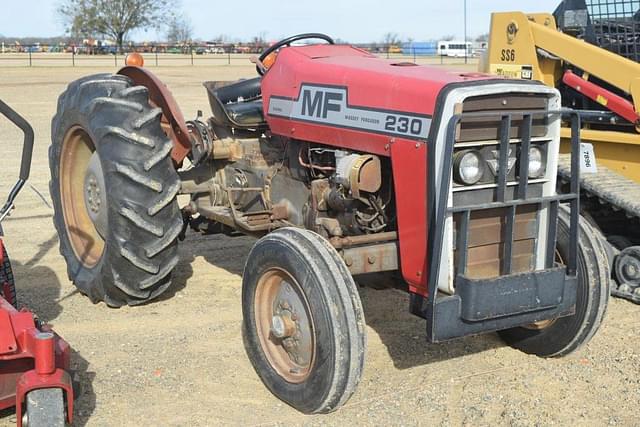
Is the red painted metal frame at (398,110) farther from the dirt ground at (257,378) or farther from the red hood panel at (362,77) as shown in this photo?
the dirt ground at (257,378)

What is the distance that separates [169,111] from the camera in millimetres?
5828

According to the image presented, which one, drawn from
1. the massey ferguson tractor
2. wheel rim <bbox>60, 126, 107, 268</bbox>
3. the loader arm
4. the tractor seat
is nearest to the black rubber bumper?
the massey ferguson tractor

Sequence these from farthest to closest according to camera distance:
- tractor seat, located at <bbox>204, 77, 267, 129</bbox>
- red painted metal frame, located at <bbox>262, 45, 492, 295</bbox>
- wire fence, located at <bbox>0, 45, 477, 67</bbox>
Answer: wire fence, located at <bbox>0, 45, 477, 67</bbox>, tractor seat, located at <bbox>204, 77, 267, 129</bbox>, red painted metal frame, located at <bbox>262, 45, 492, 295</bbox>

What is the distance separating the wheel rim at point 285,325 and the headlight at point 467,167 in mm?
948

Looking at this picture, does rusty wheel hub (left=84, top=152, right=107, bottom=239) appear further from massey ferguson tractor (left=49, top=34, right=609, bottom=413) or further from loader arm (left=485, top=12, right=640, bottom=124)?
loader arm (left=485, top=12, right=640, bottom=124)

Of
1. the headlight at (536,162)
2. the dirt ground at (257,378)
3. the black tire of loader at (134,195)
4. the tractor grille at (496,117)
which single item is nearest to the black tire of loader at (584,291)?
the dirt ground at (257,378)

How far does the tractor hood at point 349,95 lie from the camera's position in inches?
163

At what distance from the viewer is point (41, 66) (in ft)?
111

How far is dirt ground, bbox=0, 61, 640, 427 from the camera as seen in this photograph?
429 centimetres

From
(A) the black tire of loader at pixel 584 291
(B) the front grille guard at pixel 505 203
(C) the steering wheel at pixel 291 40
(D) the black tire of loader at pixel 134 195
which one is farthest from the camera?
(C) the steering wheel at pixel 291 40

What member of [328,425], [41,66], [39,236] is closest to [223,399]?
[328,425]

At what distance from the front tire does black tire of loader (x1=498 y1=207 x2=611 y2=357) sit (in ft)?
4.47

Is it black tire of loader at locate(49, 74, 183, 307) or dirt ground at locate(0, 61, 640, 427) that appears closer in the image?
dirt ground at locate(0, 61, 640, 427)

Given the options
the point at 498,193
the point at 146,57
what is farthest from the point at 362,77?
the point at 146,57
